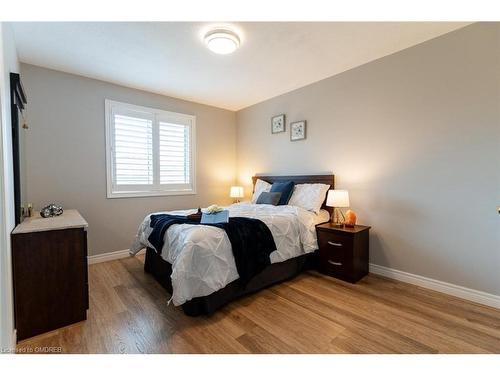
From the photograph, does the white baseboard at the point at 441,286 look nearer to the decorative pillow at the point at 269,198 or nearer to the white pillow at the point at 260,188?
the decorative pillow at the point at 269,198

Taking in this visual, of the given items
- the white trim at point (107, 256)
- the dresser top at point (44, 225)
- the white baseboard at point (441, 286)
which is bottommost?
the white trim at point (107, 256)

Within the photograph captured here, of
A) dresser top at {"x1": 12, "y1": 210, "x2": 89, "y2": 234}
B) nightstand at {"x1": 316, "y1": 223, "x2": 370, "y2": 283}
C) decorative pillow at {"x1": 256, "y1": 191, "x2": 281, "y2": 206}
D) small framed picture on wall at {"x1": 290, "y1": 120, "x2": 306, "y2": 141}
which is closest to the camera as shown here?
dresser top at {"x1": 12, "y1": 210, "x2": 89, "y2": 234}

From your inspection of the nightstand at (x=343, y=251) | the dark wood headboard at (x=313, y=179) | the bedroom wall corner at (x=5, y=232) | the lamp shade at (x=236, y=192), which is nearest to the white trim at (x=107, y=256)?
the bedroom wall corner at (x=5, y=232)

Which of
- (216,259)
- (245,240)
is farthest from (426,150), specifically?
(216,259)

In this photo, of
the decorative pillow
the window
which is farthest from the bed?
the window

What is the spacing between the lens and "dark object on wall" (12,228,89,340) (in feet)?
5.58

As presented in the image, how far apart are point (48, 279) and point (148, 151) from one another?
2.31 m

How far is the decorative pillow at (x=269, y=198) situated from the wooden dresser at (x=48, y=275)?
2233 mm

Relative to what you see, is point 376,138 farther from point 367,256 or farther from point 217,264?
point 217,264

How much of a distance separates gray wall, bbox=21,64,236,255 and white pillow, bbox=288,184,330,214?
2081 millimetres

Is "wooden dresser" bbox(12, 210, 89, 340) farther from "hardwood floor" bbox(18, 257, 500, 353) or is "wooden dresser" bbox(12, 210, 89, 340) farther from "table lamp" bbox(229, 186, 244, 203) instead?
A: "table lamp" bbox(229, 186, 244, 203)

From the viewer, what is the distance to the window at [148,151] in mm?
3426

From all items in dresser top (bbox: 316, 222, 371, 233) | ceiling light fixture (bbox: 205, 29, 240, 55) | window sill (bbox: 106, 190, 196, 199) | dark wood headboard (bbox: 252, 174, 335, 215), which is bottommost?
dresser top (bbox: 316, 222, 371, 233)
